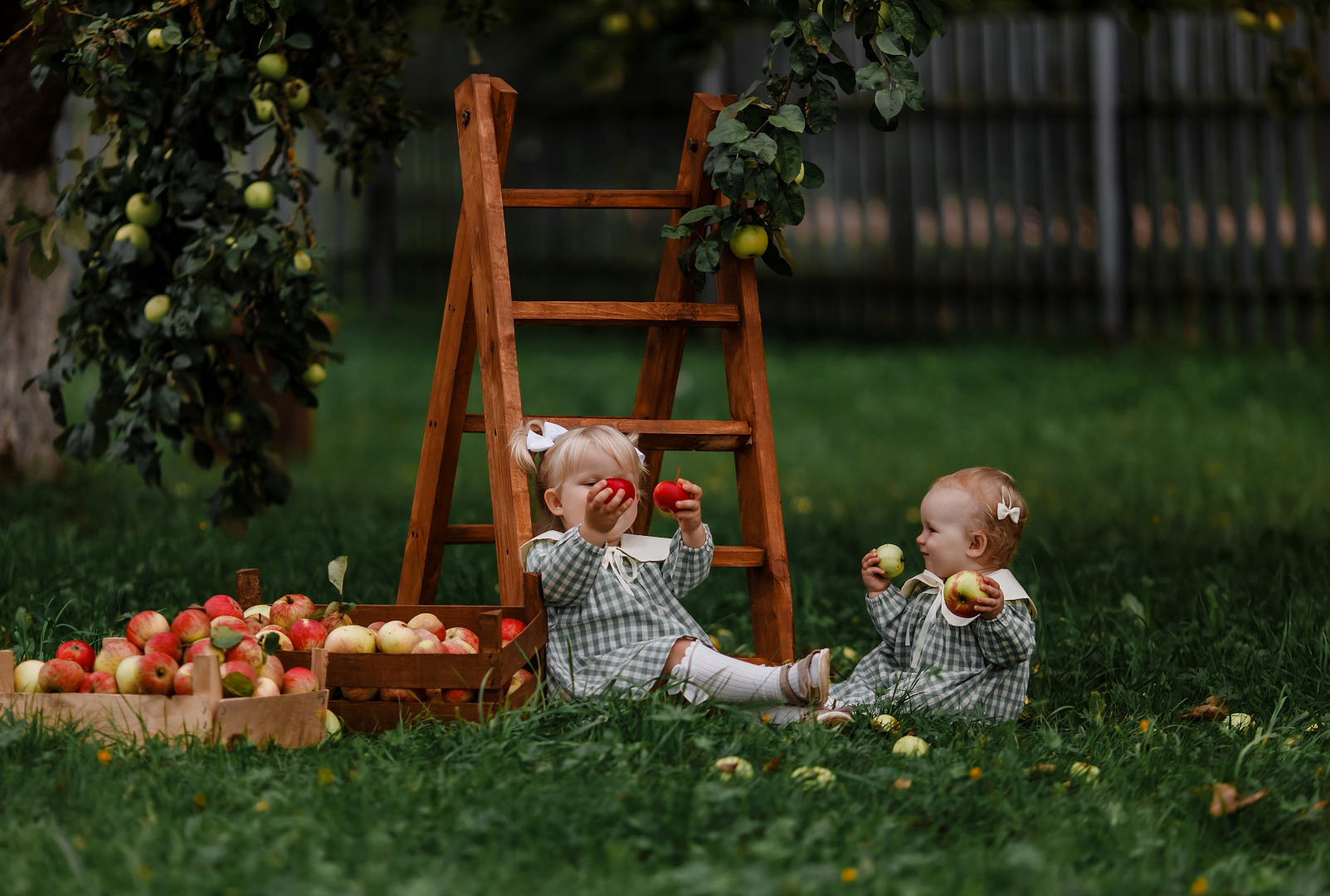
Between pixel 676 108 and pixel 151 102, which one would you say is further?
pixel 676 108

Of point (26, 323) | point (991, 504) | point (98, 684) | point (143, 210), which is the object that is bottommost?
point (98, 684)

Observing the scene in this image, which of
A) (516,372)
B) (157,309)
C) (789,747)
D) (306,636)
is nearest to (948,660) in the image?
(789,747)

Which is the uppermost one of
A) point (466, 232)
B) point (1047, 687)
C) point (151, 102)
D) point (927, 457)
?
point (151, 102)

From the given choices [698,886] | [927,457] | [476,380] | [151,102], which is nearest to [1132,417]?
[927,457]

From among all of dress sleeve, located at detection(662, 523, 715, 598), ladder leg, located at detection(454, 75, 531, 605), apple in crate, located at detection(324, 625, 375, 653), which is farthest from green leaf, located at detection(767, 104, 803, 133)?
apple in crate, located at detection(324, 625, 375, 653)

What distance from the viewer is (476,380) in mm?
4926

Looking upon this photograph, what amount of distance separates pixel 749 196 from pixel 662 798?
154 centimetres

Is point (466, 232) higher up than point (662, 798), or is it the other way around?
point (466, 232)

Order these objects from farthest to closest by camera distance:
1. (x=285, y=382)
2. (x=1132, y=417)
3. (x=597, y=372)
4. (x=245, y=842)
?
(x=597, y=372) → (x=1132, y=417) → (x=285, y=382) → (x=245, y=842)

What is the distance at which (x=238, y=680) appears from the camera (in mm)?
2506

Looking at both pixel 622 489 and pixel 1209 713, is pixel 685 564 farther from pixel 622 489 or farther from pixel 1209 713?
pixel 1209 713

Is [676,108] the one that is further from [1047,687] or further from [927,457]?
[1047,687]

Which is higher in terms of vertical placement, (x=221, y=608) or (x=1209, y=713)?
(x=221, y=608)

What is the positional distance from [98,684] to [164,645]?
5.6 inches
